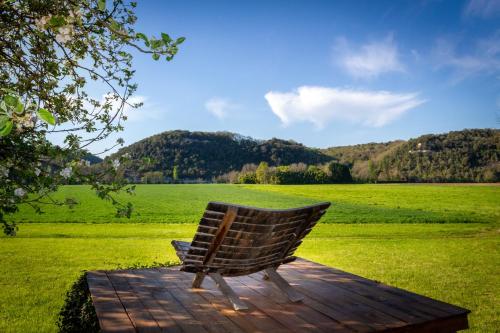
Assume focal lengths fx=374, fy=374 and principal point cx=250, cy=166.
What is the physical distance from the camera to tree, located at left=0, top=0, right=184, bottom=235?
3264mm

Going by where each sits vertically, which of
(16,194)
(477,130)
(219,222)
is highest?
(477,130)

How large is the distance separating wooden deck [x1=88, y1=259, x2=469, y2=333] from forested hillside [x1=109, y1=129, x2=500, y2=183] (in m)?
63.2

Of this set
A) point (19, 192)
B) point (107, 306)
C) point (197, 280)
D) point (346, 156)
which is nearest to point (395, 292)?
point (197, 280)

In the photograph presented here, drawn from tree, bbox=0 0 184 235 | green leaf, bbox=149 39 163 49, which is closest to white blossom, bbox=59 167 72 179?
tree, bbox=0 0 184 235

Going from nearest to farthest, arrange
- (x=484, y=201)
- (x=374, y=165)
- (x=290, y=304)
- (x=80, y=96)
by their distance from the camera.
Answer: (x=290, y=304) < (x=80, y=96) < (x=484, y=201) < (x=374, y=165)

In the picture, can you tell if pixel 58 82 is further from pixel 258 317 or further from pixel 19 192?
pixel 258 317

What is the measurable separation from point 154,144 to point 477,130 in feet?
238

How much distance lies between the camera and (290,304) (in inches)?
149

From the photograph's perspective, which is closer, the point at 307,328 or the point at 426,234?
the point at 307,328

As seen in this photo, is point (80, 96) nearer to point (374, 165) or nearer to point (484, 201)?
point (484, 201)

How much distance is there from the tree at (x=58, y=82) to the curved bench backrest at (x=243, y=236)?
886 mm

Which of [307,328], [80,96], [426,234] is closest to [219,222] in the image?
[307,328]

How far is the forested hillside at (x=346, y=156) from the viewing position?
6894 cm

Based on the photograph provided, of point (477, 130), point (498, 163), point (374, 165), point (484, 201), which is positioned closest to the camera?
point (484, 201)
